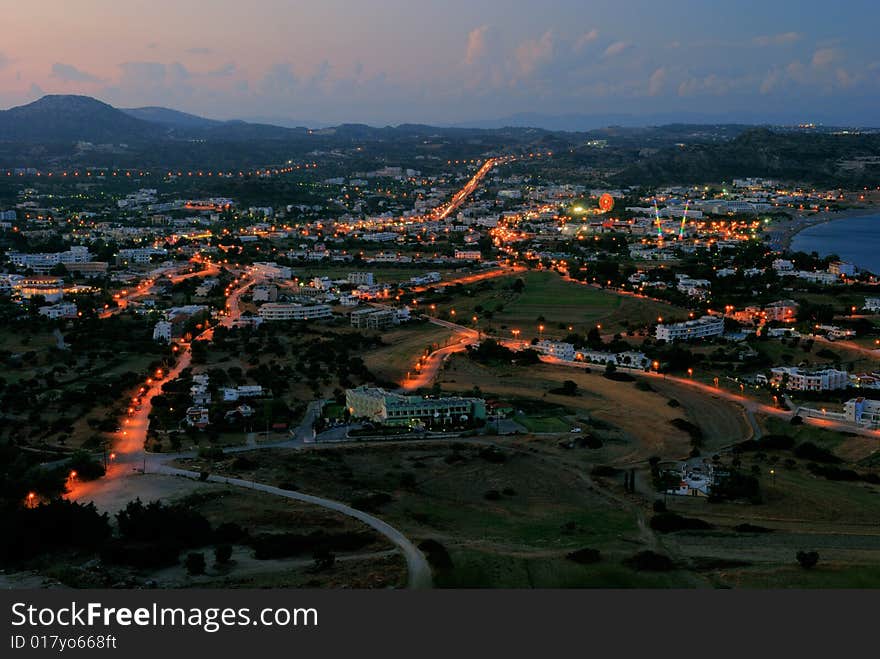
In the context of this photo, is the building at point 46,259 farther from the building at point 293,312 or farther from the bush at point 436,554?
the bush at point 436,554

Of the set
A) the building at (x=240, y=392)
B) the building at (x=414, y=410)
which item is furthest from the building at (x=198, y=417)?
the building at (x=414, y=410)

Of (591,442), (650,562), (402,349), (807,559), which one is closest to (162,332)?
(402,349)

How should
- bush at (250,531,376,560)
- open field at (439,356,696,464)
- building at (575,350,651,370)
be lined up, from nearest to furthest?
bush at (250,531,376,560)
open field at (439,356,696,464)
building at (575,350,651,370)

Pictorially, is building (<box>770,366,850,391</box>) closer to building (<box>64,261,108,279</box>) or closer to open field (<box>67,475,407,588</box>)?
open field (<box>67,475,407,588</box>)

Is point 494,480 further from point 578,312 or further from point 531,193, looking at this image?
point 531,193

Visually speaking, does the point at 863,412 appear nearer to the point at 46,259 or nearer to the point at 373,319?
the point at 373,319

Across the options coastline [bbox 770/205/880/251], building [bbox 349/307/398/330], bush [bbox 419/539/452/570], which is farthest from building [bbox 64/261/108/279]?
coastline [bbox 770/205/880/251]
